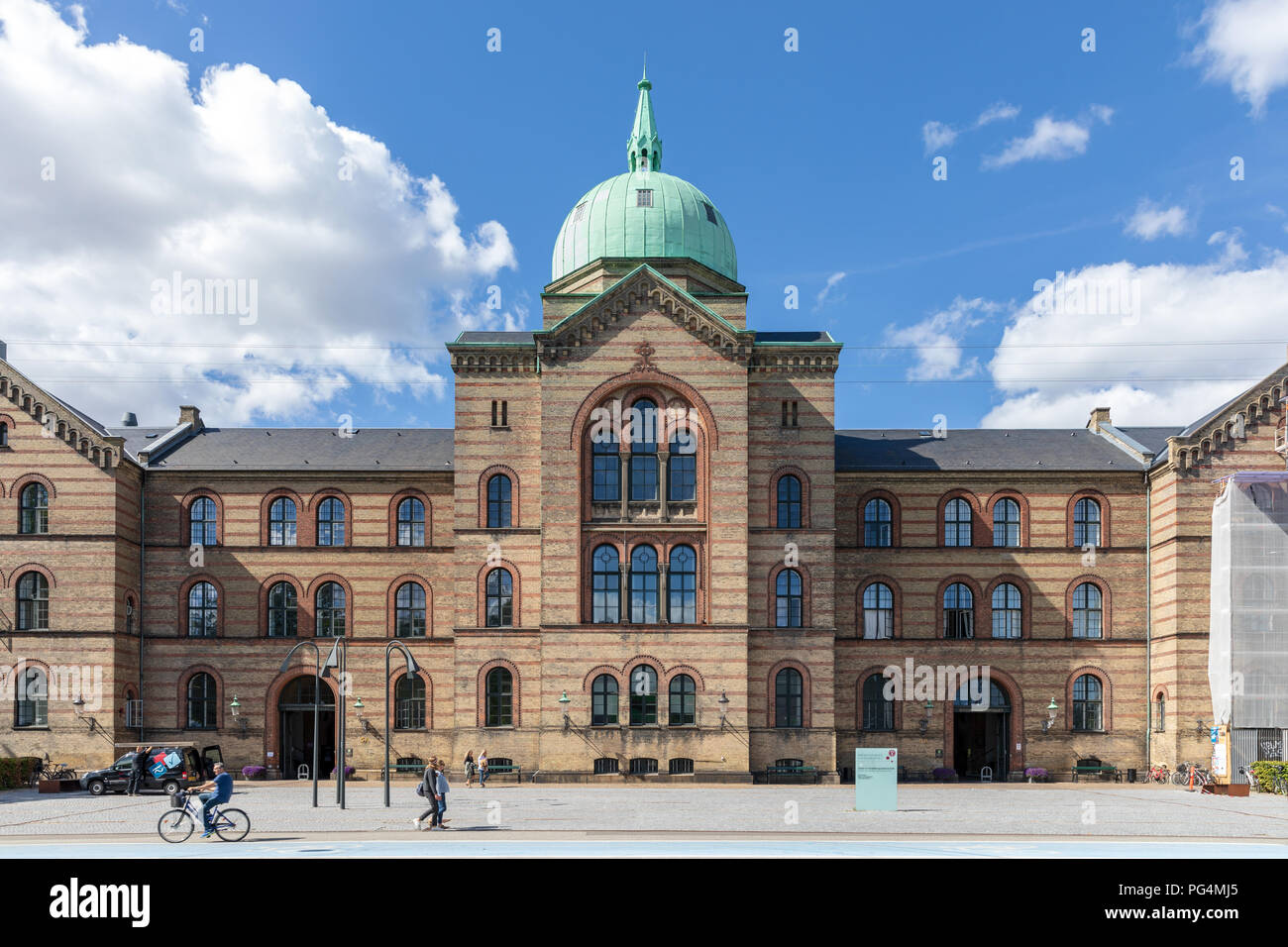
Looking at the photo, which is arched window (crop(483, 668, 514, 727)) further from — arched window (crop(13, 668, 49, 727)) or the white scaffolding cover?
the white scaffolding cover

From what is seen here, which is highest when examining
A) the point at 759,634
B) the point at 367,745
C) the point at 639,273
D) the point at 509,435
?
the point at 639,273

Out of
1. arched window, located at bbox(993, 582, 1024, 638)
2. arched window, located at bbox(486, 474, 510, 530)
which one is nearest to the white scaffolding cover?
arched window, located at bbox(993, 582, 1024, 638)

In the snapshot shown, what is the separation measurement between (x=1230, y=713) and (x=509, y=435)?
30514mm

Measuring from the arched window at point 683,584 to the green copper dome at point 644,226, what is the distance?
14805 mm

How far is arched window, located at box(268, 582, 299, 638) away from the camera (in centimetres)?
5344

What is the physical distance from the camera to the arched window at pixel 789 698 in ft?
164

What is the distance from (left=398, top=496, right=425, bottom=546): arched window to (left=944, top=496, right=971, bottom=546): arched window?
75.5 feet

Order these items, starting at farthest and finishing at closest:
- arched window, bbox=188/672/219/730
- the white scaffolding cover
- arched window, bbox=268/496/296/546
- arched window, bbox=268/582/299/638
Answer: arched window, bbox=268/496/296/546 < arched window, bbox=268/582/299/638 < arched window, bbox=188/672/219/730 < the white scaffolding cover

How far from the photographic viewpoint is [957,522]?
53.8m

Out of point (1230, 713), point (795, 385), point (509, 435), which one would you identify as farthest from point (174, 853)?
point (1230, 713)

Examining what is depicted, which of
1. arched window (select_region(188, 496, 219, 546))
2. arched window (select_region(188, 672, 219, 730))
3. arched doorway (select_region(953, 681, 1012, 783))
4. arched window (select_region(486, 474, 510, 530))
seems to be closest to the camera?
arched window (select_region(486, 474, 510, 530))

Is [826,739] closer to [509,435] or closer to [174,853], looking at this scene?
[509,435]

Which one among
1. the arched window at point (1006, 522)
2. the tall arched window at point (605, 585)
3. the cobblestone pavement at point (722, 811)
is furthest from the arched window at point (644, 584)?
the arched window at point (1006, 522)

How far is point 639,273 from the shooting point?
50.1m
